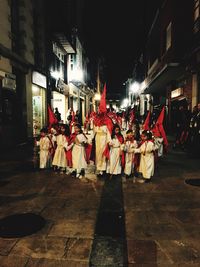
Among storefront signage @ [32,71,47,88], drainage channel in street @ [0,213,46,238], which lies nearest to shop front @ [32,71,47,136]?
storefront signage @ [32,71,47,88]

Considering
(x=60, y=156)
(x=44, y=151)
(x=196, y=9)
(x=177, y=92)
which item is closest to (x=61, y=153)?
(x=60, y=156)

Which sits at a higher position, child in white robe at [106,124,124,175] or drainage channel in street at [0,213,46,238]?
child in white robe at [106,124,124,175]

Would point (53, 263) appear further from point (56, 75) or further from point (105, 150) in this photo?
point (56, 75)

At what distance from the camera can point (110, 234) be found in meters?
4.59

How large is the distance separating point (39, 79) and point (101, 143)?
416 inches

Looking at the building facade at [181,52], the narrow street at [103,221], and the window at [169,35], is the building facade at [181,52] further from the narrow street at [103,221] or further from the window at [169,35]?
the narrow street at [103,221]

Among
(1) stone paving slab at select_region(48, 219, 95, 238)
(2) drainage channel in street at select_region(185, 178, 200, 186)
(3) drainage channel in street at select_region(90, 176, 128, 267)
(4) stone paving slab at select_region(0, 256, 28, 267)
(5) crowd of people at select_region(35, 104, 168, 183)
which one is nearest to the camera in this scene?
(4) stone paving slab at select_region(0, 256, 28, 267)

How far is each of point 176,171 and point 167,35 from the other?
14979mm

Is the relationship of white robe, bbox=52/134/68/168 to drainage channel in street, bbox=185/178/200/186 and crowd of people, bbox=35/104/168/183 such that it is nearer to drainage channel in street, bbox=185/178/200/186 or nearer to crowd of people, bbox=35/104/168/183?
crowd of people, bbox=35/104/168/183

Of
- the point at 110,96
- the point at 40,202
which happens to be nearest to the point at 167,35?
the point at 40,202

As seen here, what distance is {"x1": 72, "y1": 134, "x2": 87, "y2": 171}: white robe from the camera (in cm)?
845

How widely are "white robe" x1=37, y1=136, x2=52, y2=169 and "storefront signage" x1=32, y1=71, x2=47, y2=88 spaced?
8.18 m

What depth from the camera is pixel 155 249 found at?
4059mm

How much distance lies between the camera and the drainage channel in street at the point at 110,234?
3.81 meters
